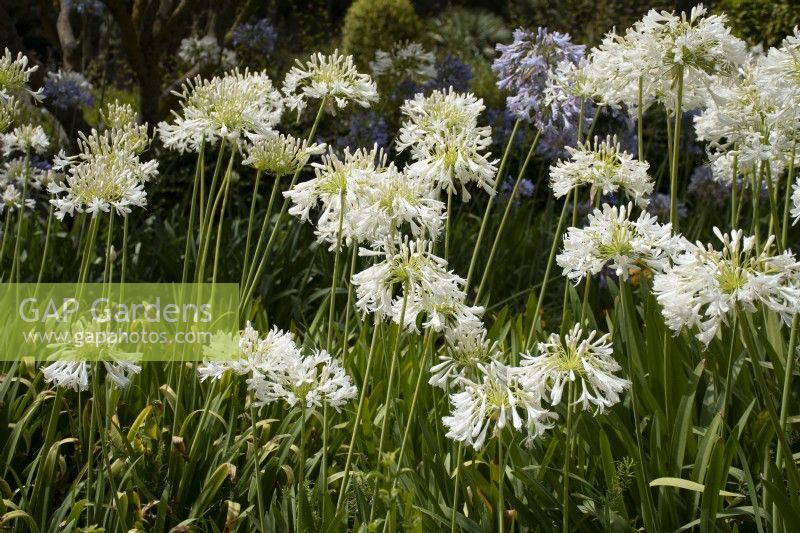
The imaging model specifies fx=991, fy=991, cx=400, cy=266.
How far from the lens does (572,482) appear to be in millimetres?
2621

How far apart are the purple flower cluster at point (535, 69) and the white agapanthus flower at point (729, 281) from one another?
6.57ft

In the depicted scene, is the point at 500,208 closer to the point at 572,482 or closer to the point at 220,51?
the point at 220,51

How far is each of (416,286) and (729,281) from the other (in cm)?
61

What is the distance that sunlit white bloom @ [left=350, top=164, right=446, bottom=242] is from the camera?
2.14m

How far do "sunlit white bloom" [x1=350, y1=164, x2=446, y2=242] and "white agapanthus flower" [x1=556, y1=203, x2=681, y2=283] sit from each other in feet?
0.98

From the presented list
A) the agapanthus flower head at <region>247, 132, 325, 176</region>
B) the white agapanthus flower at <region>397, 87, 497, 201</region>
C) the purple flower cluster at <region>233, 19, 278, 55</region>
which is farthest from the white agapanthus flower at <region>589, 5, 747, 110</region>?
the purple flower cluster at <region>233, 19, 278, 55</region>

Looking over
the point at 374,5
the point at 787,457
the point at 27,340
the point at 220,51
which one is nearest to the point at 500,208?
the point at 220,51

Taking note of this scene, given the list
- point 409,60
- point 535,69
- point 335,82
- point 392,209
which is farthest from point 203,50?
point 392,209

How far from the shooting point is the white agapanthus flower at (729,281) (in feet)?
5.70

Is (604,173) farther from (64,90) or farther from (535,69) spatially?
(64,90)

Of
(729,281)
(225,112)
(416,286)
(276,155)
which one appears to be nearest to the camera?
(729,281)

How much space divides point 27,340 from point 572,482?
2.03 meters

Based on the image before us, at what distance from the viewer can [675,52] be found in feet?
8.39

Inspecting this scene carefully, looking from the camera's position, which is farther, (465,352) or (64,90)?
(64,90)
